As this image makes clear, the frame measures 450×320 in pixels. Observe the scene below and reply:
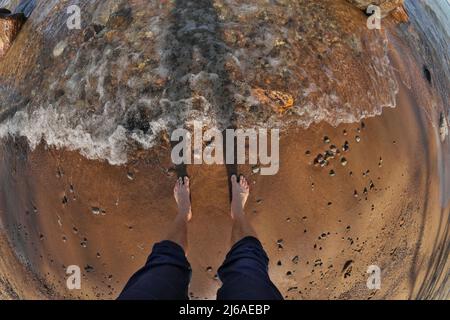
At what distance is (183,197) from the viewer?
2.05 m

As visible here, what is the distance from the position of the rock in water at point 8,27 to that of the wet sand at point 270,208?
68cm

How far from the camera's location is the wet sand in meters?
2.12

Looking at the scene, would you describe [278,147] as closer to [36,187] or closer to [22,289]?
[36,187]

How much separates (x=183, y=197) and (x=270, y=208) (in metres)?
0.47

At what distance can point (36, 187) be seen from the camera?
228 centimetres

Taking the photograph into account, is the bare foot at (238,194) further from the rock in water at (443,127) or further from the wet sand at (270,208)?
the rock in water at (443,127)

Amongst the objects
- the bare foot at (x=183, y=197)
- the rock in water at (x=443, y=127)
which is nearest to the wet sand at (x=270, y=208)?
the bare foot at (x=183, y=197)

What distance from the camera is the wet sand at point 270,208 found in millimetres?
2123

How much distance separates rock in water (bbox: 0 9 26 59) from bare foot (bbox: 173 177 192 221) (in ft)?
4.91

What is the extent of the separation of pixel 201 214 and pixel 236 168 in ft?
1.03

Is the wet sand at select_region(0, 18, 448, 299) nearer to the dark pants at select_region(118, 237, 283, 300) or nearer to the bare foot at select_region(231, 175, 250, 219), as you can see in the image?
the bare foot at select_region(231, 175, 250, 219)
